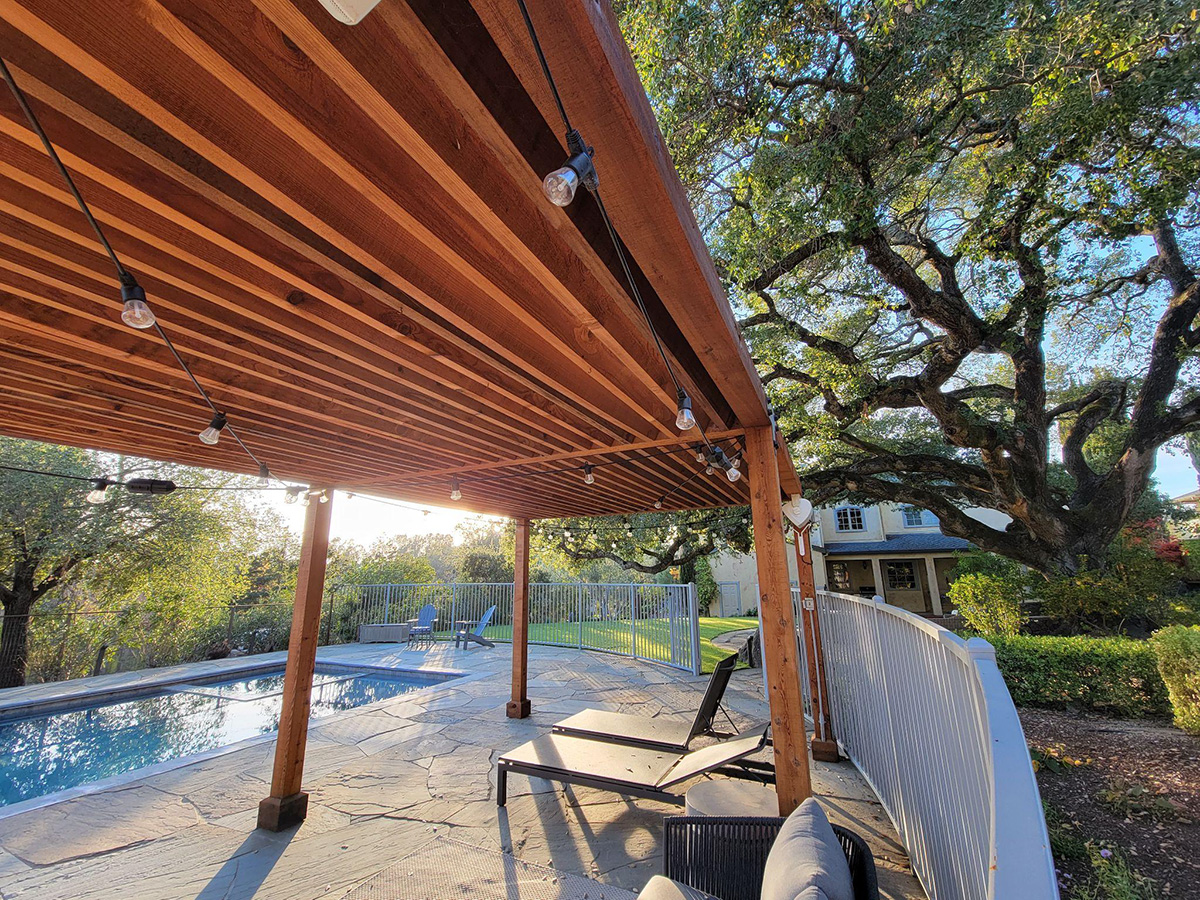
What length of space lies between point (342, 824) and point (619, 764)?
6.62ft

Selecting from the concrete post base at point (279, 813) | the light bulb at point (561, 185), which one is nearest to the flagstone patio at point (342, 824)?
the concrete post base at point (279, 813)

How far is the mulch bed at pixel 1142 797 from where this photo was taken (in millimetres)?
2799

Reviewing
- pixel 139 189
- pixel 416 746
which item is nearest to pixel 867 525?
pixel 416 746

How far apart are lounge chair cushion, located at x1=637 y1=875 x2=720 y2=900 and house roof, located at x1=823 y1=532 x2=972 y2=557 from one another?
746 inches

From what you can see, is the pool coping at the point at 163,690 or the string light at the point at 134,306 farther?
the pool coping at the point at 163,690

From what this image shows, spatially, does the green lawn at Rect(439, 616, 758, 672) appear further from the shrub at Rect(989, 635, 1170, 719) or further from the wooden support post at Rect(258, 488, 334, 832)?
the wooden support post at Rect(258, 488, 334, 832)

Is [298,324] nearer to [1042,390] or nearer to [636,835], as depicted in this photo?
[636,835]

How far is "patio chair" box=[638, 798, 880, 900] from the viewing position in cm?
170

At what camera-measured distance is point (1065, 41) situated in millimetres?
4891

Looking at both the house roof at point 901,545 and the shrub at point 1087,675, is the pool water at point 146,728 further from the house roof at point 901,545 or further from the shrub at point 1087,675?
the house roof at point 901,545

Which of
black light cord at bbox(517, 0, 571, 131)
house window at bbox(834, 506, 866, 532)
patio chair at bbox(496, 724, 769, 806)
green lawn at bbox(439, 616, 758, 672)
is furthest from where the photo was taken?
house window at bbox(834, 506, 866, 532)

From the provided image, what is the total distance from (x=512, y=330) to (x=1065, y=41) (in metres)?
6.45

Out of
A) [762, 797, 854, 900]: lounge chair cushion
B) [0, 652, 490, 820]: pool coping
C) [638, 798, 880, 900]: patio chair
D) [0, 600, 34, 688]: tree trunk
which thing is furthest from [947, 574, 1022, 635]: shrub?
[0, 600, 34, 688]: tree trunk

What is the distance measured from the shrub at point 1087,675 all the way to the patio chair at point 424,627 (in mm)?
11551
